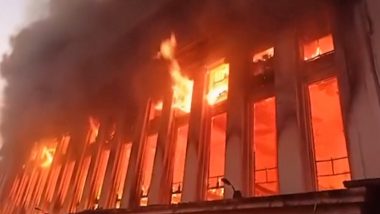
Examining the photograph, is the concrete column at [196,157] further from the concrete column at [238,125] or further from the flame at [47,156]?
the flame at [47,156]

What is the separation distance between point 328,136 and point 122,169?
21.8 ft

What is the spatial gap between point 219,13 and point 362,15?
421 centimetres

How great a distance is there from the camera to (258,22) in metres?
8.96

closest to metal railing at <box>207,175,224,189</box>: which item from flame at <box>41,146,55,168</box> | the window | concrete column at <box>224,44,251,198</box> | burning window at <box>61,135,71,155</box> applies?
concrete column at <box>224,44,251,198</box>

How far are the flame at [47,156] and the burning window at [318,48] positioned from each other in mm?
11880

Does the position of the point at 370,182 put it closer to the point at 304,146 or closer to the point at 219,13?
the point at 304,146

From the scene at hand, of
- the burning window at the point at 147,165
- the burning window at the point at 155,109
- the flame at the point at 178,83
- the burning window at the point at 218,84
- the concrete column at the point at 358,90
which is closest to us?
the concrete column at the point at 358,90

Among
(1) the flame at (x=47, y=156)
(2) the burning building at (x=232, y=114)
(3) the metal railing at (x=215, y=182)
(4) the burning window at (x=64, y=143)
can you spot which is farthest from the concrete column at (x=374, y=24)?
(1) the flame at (x=47, y=156)

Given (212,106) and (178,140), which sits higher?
(212,106)

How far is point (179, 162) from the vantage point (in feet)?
30.5

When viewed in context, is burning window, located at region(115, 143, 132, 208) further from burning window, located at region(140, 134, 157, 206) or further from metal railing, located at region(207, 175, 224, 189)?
metal railing, located at region(207, 175, 224, 189)

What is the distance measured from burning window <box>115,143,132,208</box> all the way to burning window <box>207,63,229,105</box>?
3478 mm

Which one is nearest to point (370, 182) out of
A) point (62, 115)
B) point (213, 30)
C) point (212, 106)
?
point (212, 106)

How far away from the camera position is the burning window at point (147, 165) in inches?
378
